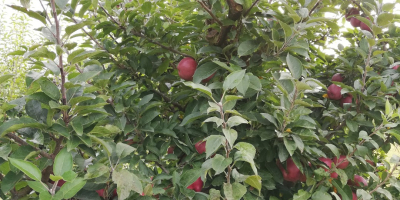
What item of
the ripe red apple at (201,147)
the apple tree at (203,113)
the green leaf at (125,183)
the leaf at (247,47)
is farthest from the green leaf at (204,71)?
the green leaf at (125,183)

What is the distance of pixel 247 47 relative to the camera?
1086 mm

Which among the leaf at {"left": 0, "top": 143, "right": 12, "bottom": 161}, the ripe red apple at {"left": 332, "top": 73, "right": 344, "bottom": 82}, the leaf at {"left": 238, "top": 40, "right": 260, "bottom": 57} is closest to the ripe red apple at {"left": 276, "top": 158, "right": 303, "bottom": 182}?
the leaf at {"left": 238, "top": 40, "right": 260, "bottom": 57}

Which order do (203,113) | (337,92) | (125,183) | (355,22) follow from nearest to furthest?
(125,183)
(203,113)
(337,92)
(355,22)

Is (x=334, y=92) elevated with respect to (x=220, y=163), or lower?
lower

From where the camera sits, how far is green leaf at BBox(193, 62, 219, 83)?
1104 mm

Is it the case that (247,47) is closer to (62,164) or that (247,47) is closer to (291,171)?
(291,171)

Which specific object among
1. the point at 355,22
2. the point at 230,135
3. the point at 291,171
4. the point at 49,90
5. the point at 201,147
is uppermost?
the point at 49,90

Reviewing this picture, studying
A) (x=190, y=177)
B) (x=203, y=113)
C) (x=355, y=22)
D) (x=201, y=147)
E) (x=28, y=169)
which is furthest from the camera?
(x=355, y=22)

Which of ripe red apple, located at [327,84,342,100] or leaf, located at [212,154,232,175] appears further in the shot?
ripe red apple, located at [327,84,342,100]

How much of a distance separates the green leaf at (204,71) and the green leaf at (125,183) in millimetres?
445

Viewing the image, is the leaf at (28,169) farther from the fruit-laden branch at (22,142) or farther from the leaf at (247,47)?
the leaf at (247,47)

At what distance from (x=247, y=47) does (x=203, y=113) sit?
0.27 meters

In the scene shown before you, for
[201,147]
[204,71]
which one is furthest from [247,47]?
[201,147]

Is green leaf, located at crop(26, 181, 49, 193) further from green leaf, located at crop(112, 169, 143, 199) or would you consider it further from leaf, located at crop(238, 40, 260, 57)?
leaf, located at crop(238, 40, 260, 57)
